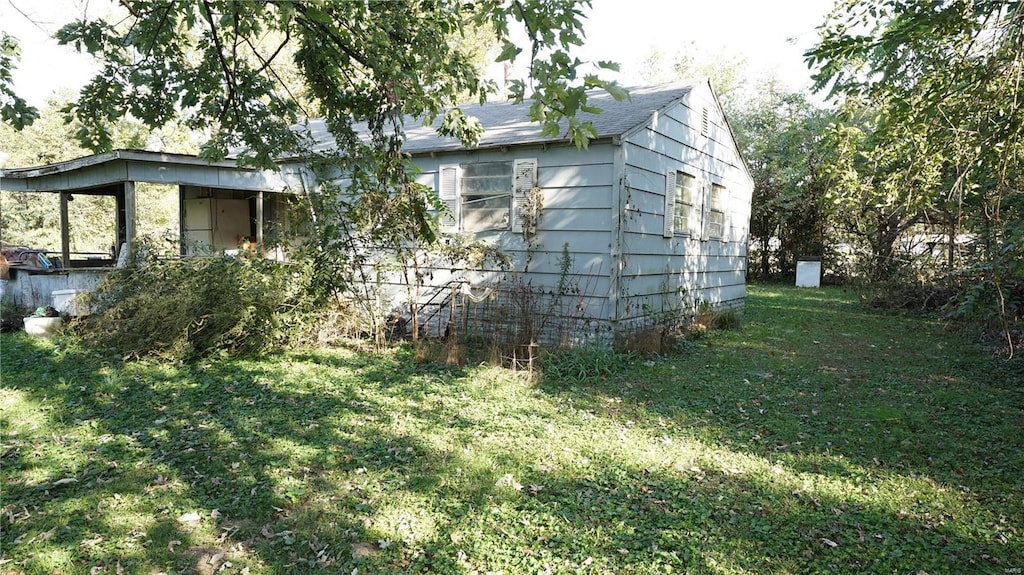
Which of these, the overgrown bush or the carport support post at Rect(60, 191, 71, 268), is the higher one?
the carport support post at Rect(60, 191, 71, 268)

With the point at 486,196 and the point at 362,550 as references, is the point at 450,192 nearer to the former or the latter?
the point at 486,196

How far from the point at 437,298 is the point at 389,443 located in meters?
4.53

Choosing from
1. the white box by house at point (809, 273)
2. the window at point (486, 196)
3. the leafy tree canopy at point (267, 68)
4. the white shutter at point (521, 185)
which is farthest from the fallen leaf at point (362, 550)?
the white box by house at point (809, 273)

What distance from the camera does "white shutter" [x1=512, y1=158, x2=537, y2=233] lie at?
8.28 meters

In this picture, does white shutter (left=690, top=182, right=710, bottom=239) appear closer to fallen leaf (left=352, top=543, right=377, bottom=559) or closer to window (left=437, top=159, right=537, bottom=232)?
window (left=437, top=159, right=537, bottom=232)

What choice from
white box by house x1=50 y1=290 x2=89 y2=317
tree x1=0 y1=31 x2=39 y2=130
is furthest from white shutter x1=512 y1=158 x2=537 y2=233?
white box by house x1=50 y1=290 x2=89 y2=317

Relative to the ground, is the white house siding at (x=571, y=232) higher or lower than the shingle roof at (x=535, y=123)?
lower

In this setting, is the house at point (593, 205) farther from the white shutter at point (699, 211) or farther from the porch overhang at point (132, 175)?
the porch overhang at point (132, 175)

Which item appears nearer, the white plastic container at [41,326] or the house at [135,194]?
the white plastic container at [41,326]

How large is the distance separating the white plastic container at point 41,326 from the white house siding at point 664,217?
8372 mm

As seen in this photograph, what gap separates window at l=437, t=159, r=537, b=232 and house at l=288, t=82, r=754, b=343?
16 millimetres

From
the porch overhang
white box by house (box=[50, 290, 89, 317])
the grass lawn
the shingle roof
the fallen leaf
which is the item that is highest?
the shingle roof

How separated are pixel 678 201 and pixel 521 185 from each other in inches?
114

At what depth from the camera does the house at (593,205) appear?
7.82 meters
